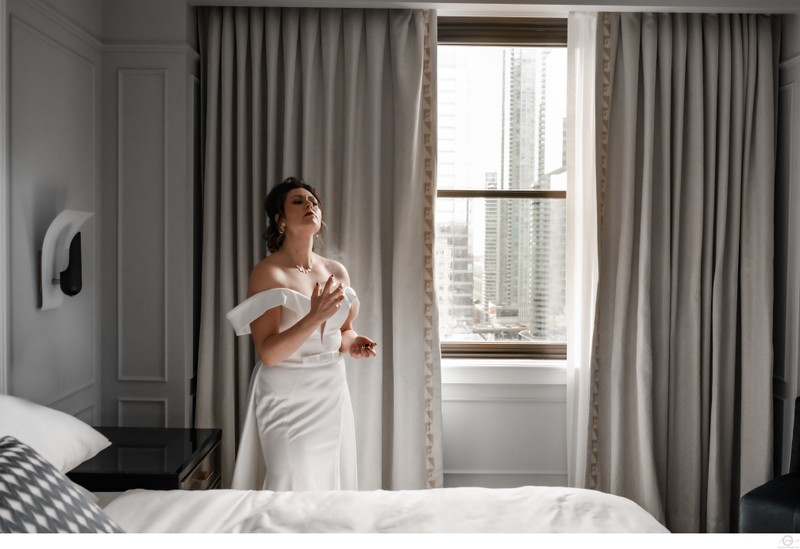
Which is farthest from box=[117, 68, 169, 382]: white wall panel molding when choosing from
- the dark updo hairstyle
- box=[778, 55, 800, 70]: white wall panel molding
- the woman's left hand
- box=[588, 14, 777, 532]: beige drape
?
box=[778, 55, 800, 70]: white wall panel molding

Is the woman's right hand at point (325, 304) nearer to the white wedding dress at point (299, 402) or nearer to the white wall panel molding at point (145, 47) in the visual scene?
the white wedding dress at point (299, 402)

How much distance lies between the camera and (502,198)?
329cm

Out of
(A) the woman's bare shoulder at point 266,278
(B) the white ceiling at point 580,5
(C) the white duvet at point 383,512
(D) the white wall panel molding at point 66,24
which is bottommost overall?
(C) the white duvet at point 383,512

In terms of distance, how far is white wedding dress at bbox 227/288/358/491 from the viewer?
7.39 ft

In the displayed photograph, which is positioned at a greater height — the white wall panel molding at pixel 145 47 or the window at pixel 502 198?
the white wall panel molding at pixel 145 47

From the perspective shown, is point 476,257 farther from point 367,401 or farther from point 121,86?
point 121,86

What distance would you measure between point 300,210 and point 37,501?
1.55 meters

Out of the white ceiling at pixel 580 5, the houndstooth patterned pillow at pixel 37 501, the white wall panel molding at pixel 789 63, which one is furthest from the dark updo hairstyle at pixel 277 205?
the white wall panel molding at pixel 789 63

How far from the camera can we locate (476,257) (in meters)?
3.31

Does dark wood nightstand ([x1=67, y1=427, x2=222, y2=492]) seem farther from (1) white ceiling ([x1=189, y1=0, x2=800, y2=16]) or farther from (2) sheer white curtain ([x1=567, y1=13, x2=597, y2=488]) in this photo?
(1) white ceiling ([x1=189, y1=0, x2=800, y2=16])

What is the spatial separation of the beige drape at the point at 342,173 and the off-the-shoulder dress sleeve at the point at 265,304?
0.72 meters

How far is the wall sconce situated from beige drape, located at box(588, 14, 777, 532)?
92.0 inches

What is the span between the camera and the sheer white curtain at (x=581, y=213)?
3.04 meters

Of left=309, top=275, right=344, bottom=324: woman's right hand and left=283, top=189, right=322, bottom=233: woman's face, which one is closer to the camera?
left=309, top=275, right=344, bottom=324: woman's right hand
